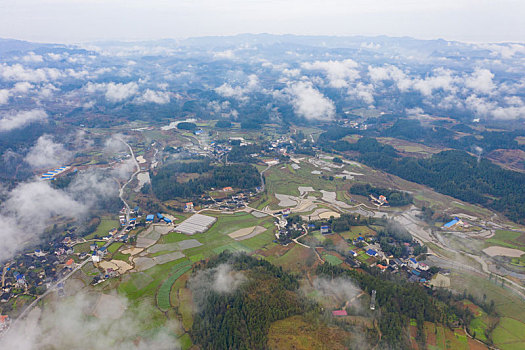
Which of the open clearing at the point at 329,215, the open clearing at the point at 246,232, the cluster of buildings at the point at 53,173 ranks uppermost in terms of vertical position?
the open clearing at the point at 246,232

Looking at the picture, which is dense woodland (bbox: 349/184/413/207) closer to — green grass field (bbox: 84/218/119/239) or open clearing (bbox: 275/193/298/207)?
open clearing (bbox: 275/193/298/207)

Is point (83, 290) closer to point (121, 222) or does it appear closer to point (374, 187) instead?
point (121, 222)

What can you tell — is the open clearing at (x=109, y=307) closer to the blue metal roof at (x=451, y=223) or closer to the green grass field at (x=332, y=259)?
the green grass field at (x=332, y=259)

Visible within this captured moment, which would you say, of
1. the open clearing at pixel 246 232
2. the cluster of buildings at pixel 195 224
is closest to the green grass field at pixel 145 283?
the cluster of buildings at pixel 195 224

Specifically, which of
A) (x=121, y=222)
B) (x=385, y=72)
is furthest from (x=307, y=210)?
(x=385, y=72)

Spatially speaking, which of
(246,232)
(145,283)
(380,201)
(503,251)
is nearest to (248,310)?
(145,283)

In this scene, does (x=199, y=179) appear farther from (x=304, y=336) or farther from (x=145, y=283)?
(x=304, y=336)

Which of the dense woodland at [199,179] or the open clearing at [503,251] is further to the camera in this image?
the dense woodland at [199,179]
